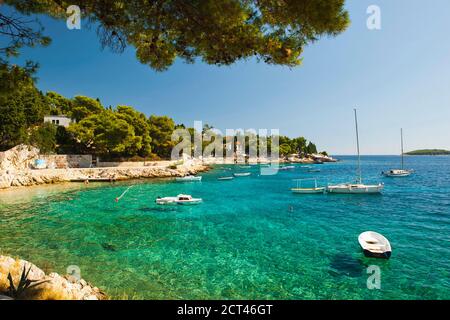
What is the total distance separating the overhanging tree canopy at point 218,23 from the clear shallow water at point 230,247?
830 centimetres

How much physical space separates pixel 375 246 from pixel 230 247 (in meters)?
7.62

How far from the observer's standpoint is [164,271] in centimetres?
936

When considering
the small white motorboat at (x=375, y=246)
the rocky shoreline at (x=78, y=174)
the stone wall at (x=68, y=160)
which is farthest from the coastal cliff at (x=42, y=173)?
the small white motorboat at (x=375, y=246)

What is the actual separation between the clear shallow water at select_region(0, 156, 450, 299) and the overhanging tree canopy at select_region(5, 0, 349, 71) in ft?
27.2

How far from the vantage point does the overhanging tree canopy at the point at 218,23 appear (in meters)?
4.97

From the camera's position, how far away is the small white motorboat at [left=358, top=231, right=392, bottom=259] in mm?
10609

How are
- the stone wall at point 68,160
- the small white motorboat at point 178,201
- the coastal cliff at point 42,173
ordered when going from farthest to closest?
the stone wall at point 68,160 < the coastal cliff at point 42,173 < the small white motorboat at point 178,201

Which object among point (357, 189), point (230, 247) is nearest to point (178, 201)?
point (230, 247)

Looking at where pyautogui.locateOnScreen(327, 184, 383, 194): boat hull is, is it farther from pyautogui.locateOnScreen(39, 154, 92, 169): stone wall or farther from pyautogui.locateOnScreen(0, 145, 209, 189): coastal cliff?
pyautogui.locateOnScreen(39, 154, 92, 169): stone wall

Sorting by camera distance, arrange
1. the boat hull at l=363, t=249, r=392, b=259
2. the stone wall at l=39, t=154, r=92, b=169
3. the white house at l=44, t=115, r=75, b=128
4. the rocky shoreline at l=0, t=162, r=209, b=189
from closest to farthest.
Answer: the boat hull at l=363, t=249, r=392, b=259 → the rocky shoreline at l=0, t=162, r=209, b=189 → the stone wall at l=39, t=154, r=92, b=169 → the white house at l=44, t=115, r=75, b=128

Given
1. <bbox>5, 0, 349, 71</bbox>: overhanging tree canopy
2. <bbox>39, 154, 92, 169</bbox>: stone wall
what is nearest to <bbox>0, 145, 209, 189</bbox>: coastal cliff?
<bbox>39, 154, 92, 169</bbox>: stone wall

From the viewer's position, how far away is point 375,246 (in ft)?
36.3

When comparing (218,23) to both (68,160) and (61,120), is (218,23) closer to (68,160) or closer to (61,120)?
(68,160)

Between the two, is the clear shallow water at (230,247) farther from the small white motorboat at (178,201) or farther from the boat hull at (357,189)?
the boat hull at (357,189)
